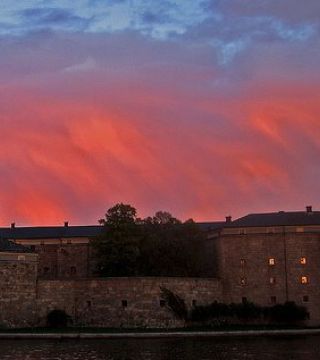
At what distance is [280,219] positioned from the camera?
7875 centimetres

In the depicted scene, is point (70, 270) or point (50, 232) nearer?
point (70, 270)

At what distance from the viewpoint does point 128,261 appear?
6431 centimetres

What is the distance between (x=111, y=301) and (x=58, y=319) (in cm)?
457

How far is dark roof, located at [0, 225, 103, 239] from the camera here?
3757 inches

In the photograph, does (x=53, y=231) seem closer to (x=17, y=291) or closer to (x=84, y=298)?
(x=84, y=298)

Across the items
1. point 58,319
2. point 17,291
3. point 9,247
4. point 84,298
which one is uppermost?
point 9,247

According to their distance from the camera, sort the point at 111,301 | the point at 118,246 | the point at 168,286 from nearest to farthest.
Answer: the point at 111,301
the point at 168,286
the point at 118,246

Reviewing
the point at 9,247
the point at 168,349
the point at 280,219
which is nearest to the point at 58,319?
the point at 9,247

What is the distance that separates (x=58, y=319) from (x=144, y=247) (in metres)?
12.5

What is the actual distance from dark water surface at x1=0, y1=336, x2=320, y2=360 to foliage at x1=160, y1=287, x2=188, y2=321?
29.2 ft

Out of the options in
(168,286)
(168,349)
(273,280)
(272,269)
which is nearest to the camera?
(168,349)

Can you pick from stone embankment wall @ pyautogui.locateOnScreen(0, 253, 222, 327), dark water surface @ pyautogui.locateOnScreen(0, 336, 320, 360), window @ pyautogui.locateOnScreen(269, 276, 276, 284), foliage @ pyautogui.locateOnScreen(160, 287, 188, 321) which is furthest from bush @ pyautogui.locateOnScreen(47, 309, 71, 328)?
window @ pyautogui.locateOnScreen(269, 276, 276, 284)

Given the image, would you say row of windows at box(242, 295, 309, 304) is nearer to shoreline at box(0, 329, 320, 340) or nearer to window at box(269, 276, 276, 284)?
window at box(269, 276, 276, 284)

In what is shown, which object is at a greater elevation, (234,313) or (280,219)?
(280,219)
